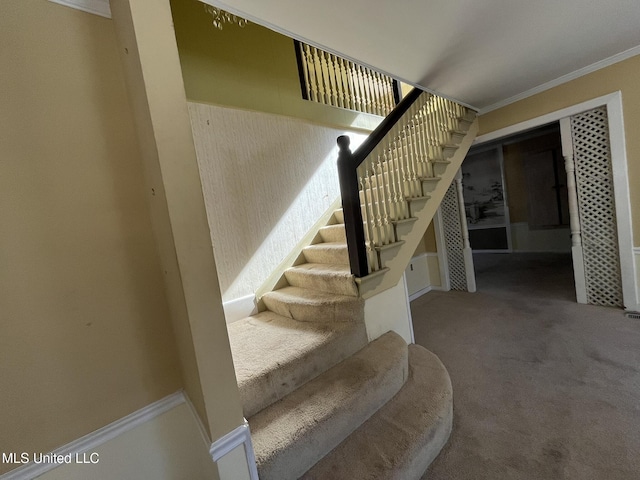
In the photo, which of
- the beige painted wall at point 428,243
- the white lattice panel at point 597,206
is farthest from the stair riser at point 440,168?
the beige painted wall at point 428,243

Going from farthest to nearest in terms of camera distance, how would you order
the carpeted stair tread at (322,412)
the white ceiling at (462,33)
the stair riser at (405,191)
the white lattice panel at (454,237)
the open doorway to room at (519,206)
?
1. the open doorway to room at (519,206)
2. the white lattice panel at (454,237)
3. the stair riser at (405,191)
4. the white ceiling at (462,33)
5. the carpeted stair tread at (322,412)

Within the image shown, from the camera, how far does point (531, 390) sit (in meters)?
1.68

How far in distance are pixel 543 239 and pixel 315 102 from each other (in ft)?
18.7

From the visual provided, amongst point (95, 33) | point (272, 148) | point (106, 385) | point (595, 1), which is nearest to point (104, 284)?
point (106, 385)

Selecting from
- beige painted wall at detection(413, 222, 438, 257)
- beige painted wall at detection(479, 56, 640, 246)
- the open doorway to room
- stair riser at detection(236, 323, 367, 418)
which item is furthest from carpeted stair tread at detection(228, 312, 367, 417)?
the open doorway to room

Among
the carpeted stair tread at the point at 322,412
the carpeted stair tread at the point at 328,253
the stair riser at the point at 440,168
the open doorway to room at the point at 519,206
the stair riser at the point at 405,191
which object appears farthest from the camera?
the open doorway to room at the point at 519,206

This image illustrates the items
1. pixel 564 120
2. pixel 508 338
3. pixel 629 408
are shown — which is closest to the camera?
pixel 629 408

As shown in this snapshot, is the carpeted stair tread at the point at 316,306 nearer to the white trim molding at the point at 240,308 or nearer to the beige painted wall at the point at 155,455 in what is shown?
the white trim molding at the point at 240,308

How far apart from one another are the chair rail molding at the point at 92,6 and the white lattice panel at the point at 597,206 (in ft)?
12.5

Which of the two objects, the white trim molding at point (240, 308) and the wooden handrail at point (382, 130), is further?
the white trim molding at point (240, 308)

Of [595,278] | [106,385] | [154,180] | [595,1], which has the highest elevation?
[595,1]

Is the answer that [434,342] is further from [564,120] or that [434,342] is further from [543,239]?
[543,239]

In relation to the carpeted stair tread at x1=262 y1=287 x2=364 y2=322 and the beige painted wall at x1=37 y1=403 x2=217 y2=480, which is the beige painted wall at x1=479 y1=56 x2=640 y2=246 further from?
the beige painted wall at x1=37 y1=403 x2=217 y2=480

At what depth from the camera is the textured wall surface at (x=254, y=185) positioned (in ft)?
6.68
